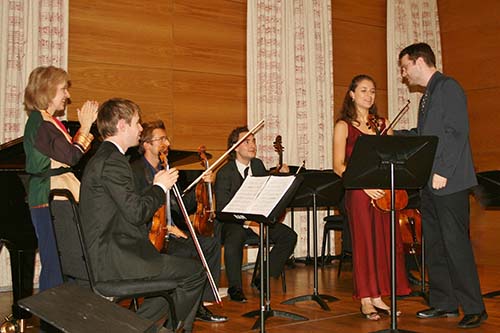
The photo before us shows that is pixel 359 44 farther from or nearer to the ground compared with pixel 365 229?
farther from the ground

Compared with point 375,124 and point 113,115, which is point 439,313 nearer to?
Answer: point 375,124

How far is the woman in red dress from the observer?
436 cm

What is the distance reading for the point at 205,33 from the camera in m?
6.86

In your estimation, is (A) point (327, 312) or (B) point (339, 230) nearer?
(A) point (327, 312)

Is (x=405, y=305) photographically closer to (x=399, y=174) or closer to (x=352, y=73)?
(x=399, y=174)

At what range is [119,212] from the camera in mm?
3020

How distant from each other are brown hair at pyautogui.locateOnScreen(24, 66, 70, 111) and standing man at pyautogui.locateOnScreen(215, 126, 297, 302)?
1757 mm

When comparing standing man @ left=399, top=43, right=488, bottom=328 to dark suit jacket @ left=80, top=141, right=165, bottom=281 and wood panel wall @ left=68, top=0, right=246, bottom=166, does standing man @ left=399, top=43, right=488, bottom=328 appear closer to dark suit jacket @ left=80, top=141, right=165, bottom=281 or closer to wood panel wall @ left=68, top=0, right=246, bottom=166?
dark suit jacket @ left=80, top=141, right=165, bottom=281

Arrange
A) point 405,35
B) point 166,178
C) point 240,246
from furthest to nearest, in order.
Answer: point 405,35 → point 240,246 → point 166,178

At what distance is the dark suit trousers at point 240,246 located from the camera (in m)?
5.16

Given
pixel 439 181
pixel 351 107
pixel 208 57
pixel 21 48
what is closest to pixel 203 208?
pixel 351 107

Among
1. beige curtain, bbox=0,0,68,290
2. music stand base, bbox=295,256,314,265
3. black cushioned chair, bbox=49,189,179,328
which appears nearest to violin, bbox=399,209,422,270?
music stand base, bbox=295,256,314,265

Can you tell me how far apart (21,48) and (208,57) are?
1.91m

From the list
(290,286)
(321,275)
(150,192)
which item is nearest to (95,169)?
(150,192)
